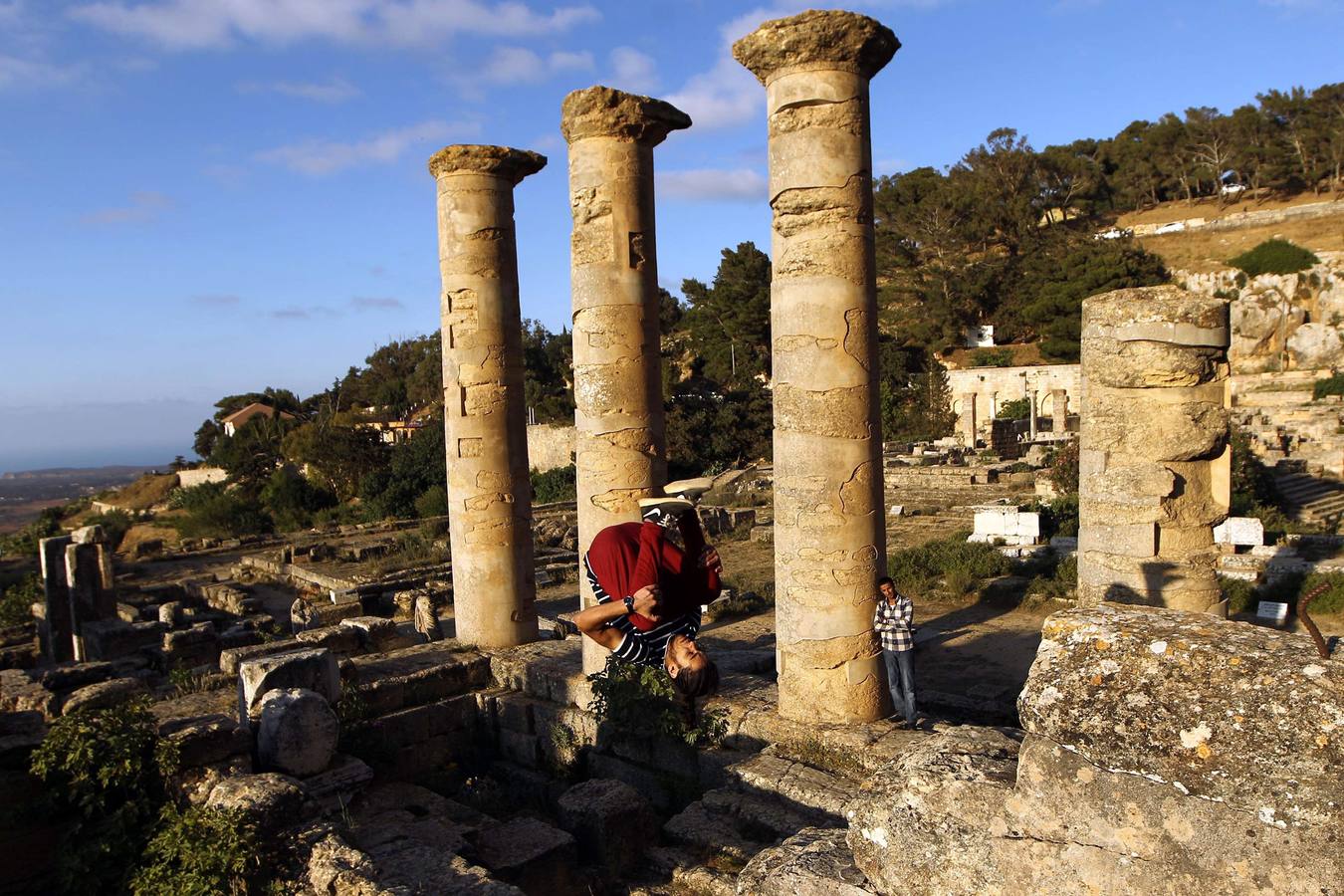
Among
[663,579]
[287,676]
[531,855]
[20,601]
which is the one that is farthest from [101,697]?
[20,601]

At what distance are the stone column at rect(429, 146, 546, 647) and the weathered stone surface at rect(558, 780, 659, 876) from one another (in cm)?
397

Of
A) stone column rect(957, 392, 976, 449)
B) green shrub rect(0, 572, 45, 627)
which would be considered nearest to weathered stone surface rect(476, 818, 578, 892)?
green shrub rect(0, 572, 45, 627)

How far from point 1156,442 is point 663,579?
165 inches

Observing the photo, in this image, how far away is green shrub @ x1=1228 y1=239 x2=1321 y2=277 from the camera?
46.6 meters

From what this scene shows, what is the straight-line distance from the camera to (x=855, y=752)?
6340 mm

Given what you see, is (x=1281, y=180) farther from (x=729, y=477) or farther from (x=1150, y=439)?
(x=1150, y=439)

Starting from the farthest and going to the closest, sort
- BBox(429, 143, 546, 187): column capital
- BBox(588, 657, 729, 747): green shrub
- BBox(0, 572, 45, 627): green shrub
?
BBox(0, 572, 45, 627): green shrub < BBox(429, 143, 546, 187): column capital < BBox(588, 657, 729, 747): green shrub

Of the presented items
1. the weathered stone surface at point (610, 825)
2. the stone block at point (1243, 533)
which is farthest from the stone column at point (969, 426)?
the weathered stone surface at point (610, 825)

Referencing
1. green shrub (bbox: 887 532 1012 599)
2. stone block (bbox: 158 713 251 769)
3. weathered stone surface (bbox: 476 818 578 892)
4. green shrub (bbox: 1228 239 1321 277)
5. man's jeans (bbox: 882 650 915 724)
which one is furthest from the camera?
green shrub (bbox: 1228 239 1321 277)

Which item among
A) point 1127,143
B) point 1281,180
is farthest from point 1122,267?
point 1127,143

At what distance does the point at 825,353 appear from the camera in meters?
6.64

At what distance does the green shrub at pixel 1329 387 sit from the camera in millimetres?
36469

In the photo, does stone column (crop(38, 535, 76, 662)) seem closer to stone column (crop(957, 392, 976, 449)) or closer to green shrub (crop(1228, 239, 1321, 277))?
stone column (crop(957, 392, 976, 449))

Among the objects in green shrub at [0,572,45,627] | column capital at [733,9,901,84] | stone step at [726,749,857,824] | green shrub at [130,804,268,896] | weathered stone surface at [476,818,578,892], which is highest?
column capital at [733,9,901,84]
